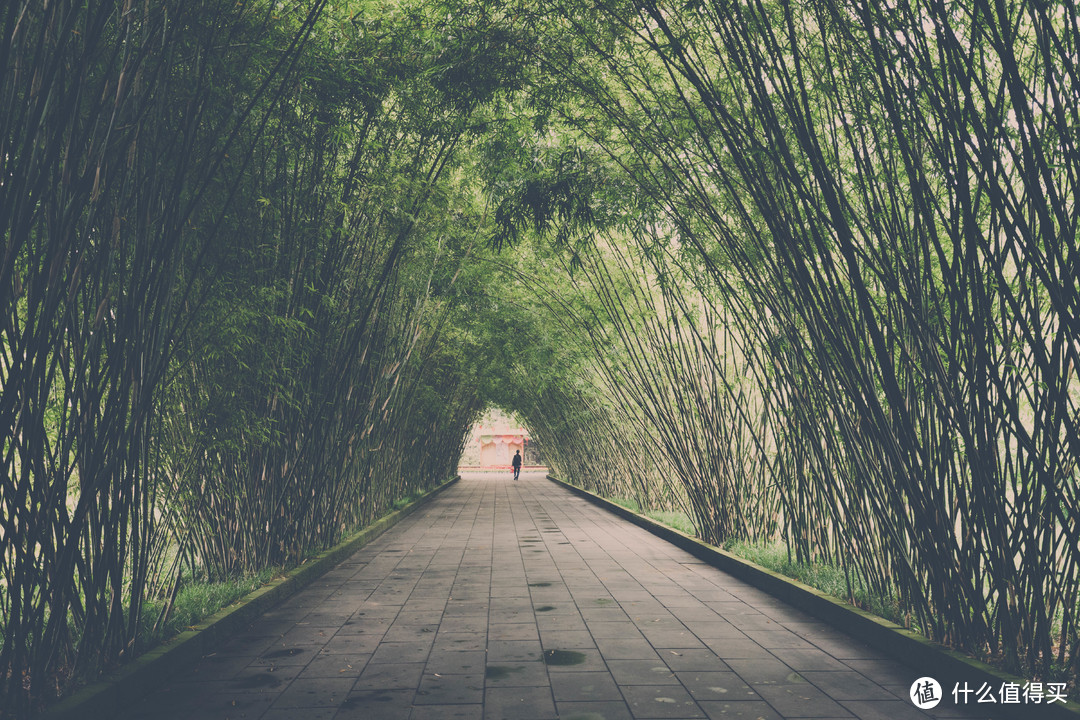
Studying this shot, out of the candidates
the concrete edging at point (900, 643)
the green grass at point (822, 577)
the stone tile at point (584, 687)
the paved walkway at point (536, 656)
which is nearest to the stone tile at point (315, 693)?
the paved walkway at point (536, 656)

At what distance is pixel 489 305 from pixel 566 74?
5.65m

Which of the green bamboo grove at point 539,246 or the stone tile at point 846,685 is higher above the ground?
the green bamboo grove at point 539,246

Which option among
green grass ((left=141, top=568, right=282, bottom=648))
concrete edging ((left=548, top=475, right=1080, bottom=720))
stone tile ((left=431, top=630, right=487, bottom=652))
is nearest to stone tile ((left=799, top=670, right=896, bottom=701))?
concrete edging ((left=548, top=475, right=1080, bottom=720))

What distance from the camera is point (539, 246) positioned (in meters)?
7.48

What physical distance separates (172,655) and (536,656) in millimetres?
1475

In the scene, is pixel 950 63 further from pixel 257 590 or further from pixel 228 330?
pixel 257 590

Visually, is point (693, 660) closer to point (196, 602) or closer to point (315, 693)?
point (315, 693)

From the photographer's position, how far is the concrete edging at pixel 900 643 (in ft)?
8.47

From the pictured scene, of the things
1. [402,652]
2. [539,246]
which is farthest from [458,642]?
[539,246]

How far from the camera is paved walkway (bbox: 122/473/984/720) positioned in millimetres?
2746

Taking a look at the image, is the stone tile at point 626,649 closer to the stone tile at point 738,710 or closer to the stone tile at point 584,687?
the stone tile at point 584,687

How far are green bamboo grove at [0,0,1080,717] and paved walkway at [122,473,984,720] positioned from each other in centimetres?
43

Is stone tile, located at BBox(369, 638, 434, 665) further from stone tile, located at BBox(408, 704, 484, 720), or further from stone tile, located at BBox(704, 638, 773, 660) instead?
stone tile, located at BBox(704, 638, 773, 660)

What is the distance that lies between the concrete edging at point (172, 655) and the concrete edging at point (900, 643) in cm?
290
